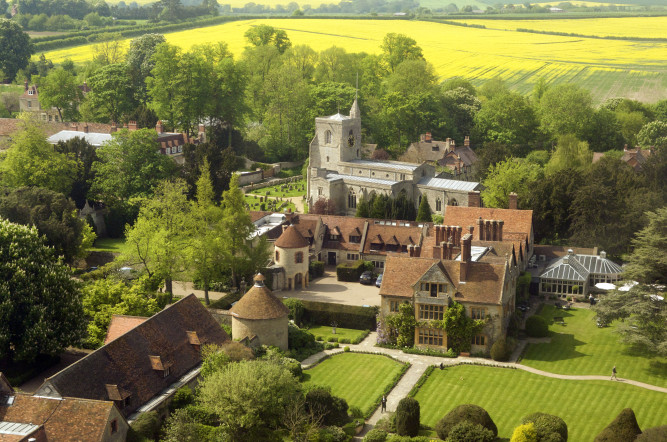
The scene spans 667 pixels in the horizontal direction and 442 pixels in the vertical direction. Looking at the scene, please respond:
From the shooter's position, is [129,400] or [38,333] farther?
[38,333]

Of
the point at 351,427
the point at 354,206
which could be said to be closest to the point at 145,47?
the point at 354,206

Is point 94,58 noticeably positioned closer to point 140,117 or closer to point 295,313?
point 140,117

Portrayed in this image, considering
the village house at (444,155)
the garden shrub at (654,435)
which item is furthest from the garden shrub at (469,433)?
the village house at (444,155)

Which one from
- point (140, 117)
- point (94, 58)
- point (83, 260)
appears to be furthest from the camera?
point (94, 58)

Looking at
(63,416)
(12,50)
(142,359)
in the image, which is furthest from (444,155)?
(12,50)

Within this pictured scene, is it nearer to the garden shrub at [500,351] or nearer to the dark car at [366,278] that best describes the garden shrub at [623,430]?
the garden shrub at [500,351]

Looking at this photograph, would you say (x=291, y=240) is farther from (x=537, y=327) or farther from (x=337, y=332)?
(x=537, y=327)

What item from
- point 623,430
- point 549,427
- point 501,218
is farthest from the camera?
point 501,218
